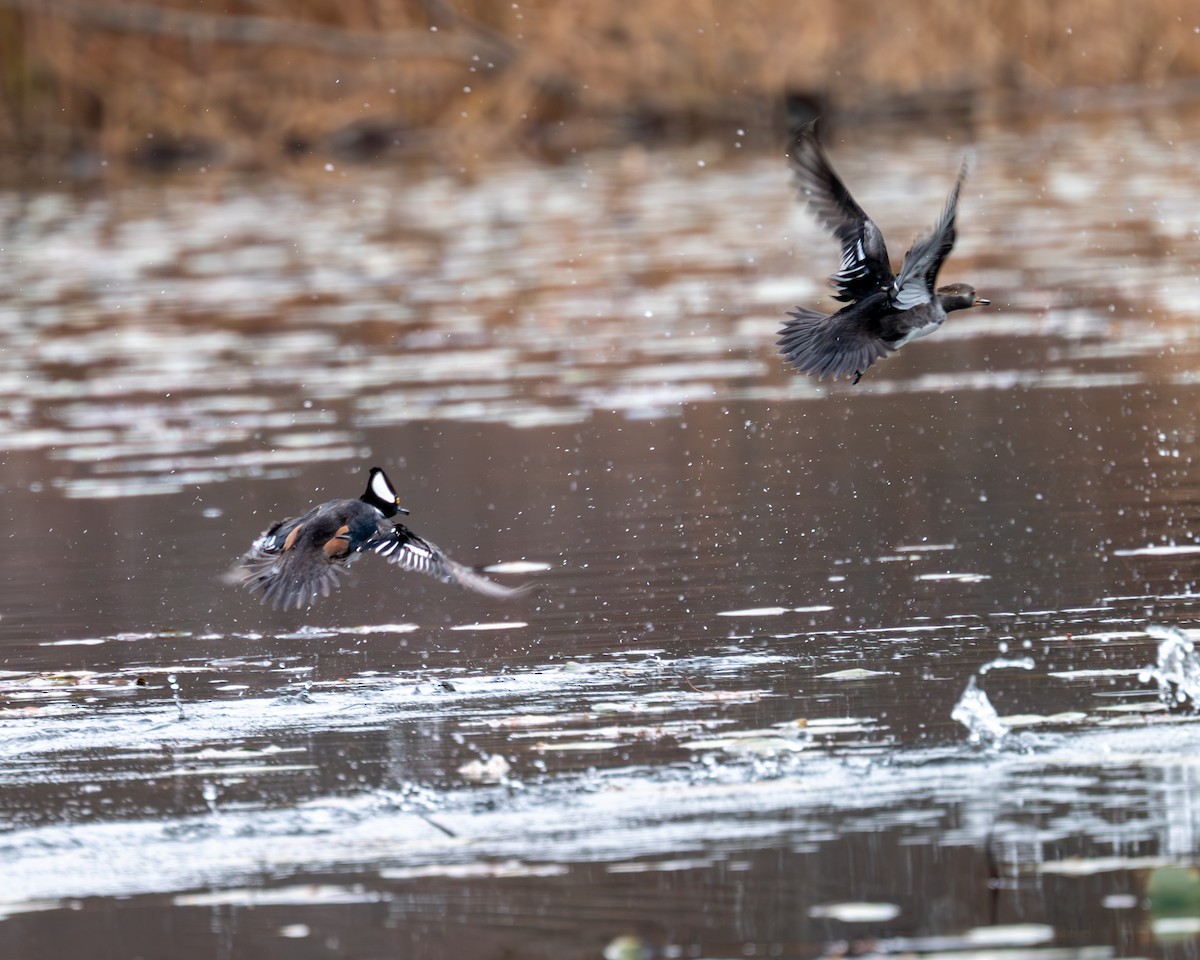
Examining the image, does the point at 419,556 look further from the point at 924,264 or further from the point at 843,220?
the point at 843,220

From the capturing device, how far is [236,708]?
6914 mm

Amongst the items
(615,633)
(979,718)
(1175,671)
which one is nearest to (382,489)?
(615,633)

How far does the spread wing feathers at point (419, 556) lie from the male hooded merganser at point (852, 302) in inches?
69.6

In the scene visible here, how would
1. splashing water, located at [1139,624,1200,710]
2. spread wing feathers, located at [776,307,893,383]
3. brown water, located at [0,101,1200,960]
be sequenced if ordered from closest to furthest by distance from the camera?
brown water, located at [0,101,1200,960] → splashing water, located at [1139,624,1200,710] → spread wing feathers, located at [776,307,893,383]

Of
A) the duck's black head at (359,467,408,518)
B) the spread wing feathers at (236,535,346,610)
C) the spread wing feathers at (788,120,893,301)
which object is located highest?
the spread wing feathers at (788,120,893,301)

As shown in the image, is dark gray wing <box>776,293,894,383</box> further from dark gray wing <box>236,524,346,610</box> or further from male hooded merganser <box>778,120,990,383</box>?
dark gray wing <box>236,524,346,610</box>

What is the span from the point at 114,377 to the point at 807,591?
24.6ft

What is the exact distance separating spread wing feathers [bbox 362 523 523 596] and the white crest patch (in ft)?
0.37

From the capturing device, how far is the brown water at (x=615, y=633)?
199 inches

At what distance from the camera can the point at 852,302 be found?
850 centimetres

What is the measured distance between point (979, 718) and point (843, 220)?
2733 millimetres

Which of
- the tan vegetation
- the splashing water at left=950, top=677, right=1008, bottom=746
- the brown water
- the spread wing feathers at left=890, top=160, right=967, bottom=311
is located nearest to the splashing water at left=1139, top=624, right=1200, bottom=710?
the brown water

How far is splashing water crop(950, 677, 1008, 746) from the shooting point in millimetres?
6008

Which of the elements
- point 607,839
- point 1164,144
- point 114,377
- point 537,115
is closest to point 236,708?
point 607,839
